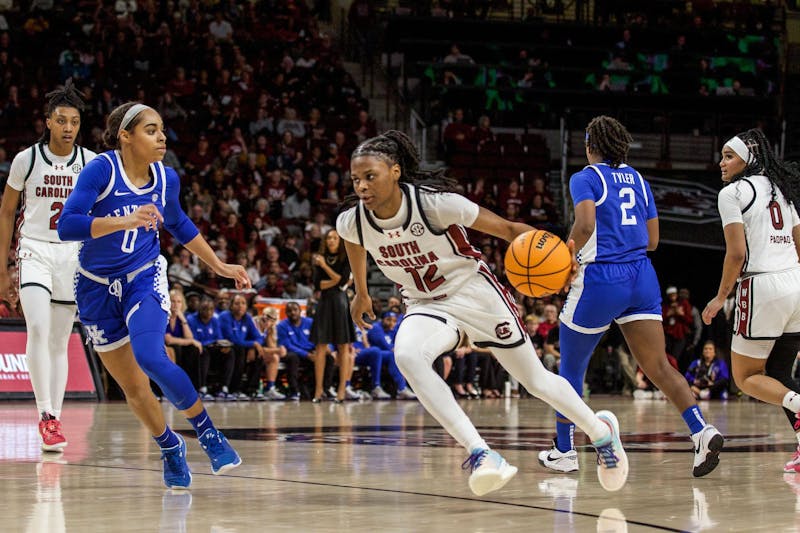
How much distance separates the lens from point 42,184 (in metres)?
7.07

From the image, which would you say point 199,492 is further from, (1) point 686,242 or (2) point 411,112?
(2) point 411,112

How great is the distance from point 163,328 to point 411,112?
16027mm

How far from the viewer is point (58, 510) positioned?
13.7ft

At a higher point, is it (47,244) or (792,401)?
(47,244)

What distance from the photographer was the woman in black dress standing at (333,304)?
13.2 meters

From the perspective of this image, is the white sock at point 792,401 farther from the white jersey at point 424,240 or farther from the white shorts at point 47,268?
the white shorts at point 47,268

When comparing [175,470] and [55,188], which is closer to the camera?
[175,470]

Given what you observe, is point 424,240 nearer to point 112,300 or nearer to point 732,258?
point 112,300

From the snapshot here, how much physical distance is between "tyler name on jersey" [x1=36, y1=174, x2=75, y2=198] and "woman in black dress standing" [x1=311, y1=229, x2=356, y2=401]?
6014 millimetres

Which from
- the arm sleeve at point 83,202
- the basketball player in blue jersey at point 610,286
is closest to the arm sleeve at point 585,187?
the basketball player in blue jersey at point 610,286

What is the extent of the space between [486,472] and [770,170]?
9.37ft

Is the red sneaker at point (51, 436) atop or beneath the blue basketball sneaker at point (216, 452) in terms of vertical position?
beneath

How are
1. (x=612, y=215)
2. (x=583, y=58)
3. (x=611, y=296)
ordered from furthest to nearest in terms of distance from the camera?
(x=583, y=58), (x=612, y=215), (x=611, y=296)

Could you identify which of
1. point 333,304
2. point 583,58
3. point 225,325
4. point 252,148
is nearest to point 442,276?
point 333,304
